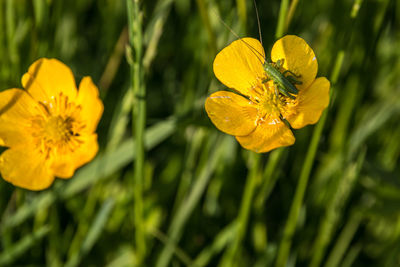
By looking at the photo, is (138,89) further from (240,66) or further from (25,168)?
(25,168)

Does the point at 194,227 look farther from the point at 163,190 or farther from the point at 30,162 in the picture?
the point at 30,162

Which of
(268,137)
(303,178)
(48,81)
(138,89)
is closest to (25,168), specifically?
(48,81)

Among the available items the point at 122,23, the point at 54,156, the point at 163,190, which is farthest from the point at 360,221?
the point at 122,23

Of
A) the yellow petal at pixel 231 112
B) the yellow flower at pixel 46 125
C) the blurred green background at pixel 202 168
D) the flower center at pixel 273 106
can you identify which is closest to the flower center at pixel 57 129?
the yellow flower at pixel 46 125

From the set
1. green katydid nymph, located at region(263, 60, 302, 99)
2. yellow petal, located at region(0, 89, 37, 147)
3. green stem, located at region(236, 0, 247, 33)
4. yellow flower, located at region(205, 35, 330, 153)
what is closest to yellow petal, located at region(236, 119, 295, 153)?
yellow flower, located at region(205, 35, 330, 153)

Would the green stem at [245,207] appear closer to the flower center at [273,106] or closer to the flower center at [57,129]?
the flower center at [273,106]
